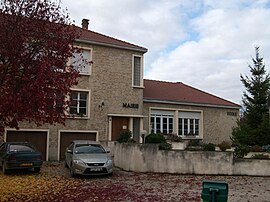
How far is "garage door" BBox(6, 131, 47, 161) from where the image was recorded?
23.0 metres

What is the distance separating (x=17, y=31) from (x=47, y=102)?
1.96 metres

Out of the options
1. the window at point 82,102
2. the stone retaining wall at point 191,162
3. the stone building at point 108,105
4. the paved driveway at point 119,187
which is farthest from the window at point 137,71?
the paved driveway at point 119,187

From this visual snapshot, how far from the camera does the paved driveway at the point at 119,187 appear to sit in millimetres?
11617

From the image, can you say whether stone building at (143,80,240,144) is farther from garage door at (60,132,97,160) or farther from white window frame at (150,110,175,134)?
garage door at (60,132,97,160)

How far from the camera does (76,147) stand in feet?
59.9

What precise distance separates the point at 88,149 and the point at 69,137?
666 centimetres

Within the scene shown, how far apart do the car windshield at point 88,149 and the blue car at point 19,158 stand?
1968mm

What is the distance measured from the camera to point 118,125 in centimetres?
2608

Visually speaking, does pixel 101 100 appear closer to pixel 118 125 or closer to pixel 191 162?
pixel 118 125

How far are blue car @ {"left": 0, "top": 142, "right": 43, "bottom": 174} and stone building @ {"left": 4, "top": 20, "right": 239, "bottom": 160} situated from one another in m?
4.63

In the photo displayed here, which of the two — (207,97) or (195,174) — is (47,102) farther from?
(207,97)

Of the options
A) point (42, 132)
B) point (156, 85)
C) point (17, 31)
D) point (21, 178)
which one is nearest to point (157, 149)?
point (21, 178)

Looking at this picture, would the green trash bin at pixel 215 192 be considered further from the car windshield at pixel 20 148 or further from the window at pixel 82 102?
the window at pixel 82 102

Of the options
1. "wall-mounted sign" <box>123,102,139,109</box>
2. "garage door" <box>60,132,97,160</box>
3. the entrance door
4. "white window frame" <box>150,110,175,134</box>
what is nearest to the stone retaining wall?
"garage door" <box>60,132,97,160</box>
